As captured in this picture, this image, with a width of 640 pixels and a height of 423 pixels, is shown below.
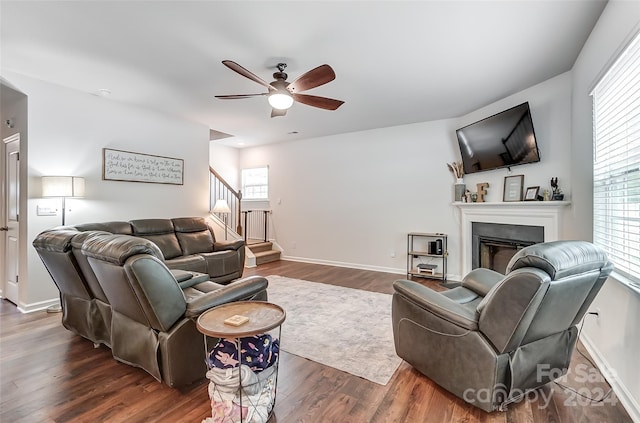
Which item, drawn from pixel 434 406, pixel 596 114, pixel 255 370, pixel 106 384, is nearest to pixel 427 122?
pixel 596 114

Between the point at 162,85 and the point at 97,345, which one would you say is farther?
the point at 162,85

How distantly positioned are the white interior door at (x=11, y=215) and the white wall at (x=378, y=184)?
4.27 m

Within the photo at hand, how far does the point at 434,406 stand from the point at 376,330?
1122 millimetres

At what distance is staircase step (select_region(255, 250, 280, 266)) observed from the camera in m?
6.25

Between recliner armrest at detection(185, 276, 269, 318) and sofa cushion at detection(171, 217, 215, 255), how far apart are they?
8.94ft

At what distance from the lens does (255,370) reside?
1.64 meters

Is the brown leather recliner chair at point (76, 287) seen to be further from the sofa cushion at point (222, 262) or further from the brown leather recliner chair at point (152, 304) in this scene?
the sofa cushion at point (222, 262)

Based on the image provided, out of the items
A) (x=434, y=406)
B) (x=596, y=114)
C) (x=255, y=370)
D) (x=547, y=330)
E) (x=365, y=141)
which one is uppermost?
(x=365, y=141)

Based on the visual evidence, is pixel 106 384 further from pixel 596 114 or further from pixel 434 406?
pixel 596 114

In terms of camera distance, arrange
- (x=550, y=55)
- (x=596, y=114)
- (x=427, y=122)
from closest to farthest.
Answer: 1. (x=596, y=114)
2. (x=550, y=55)
3. (x=427, y=122)

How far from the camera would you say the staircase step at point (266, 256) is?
6246 millimetres

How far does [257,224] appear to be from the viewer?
7336 mm

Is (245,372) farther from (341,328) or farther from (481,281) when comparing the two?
(481,281)

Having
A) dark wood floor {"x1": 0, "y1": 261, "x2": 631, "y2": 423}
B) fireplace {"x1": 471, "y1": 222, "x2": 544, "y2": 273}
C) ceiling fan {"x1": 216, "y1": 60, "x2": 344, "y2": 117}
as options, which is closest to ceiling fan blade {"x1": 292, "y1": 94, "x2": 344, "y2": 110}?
ceiling fan {"x1": 216, "y1": 60, "x2": 344, "y2": 117}
